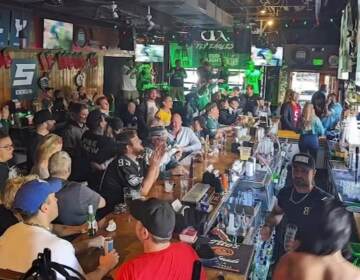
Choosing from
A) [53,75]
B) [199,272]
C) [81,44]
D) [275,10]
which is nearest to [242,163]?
[199,272]

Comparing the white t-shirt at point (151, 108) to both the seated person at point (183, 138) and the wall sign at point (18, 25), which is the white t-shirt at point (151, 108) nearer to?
the seated person at point (183, 138)

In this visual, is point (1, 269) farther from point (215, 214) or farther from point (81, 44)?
point (81, 44)

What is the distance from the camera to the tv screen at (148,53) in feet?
43.2

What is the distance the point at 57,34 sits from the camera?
924 cm

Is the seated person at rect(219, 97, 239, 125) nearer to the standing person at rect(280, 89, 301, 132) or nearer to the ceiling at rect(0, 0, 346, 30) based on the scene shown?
the standing person at rect(280, 89, 301, 132)

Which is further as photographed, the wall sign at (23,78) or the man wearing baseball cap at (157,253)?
the wall sign at (23,78)

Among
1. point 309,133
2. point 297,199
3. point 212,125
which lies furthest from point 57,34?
point 297,199

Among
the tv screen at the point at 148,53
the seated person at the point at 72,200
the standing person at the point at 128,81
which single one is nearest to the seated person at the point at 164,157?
the seated person at the point at 72,200

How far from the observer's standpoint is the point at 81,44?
1034 centimetres

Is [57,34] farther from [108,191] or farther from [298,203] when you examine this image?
[298,203]

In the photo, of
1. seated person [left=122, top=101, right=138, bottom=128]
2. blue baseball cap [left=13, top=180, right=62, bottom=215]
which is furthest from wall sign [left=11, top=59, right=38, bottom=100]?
blue baseball cap [left=13, top=180, right=62, bottom=215]

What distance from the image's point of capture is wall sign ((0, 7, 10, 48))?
777 centimetres

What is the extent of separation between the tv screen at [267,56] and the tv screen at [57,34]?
6408 mm

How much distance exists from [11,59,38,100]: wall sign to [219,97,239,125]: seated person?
3662mm
